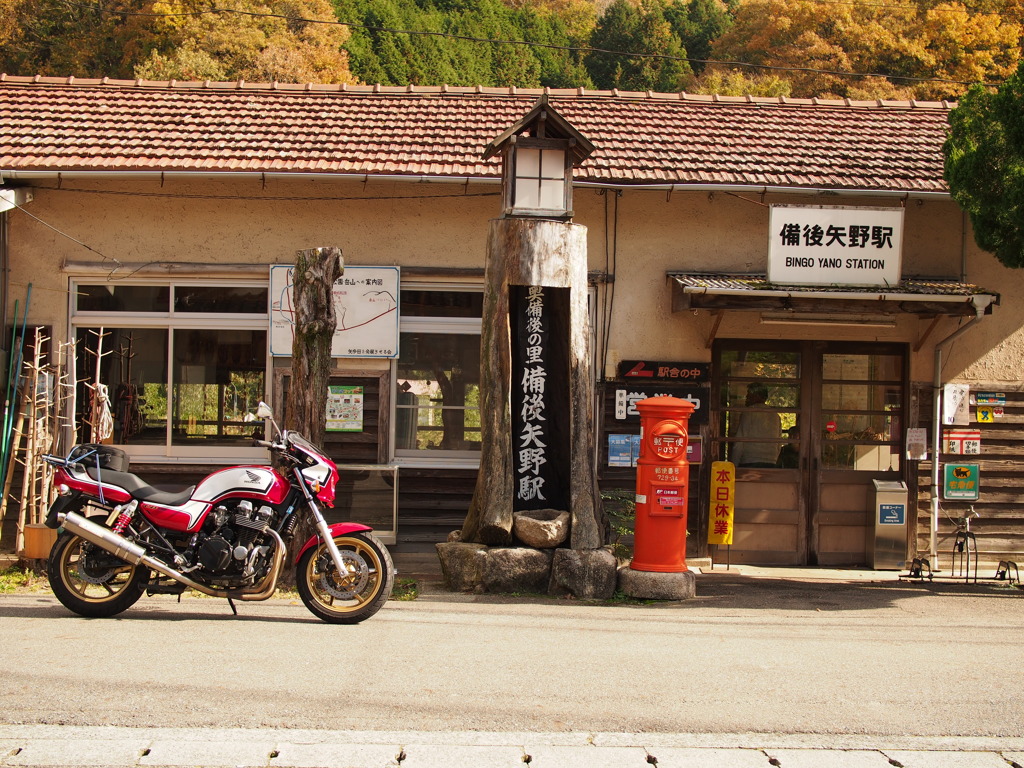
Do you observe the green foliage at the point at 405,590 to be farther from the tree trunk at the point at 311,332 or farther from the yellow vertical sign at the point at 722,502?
the yellow vertical sign at the point at 722,502

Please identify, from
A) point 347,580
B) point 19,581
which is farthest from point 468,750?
point 19,581

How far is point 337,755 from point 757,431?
7763mm

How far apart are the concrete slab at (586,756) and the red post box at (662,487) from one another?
388 cm

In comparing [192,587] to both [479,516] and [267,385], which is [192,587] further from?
[267,385]

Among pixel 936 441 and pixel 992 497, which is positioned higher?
pixel 936 441

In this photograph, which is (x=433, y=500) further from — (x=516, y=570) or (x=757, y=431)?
(x=757, y=431)

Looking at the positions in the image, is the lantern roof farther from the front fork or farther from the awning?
the front fork

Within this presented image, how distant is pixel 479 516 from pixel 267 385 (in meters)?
3.43

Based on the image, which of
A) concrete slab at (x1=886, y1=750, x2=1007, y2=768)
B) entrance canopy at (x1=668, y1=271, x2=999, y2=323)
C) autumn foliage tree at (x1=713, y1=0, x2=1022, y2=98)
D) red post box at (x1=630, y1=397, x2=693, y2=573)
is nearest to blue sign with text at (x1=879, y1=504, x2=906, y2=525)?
entrance canopy at (x1=668, y1=271, x2=999, y2=323)

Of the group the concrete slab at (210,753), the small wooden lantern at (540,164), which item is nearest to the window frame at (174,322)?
the small wooden lantern at (540,164)

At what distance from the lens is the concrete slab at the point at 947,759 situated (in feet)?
14.7

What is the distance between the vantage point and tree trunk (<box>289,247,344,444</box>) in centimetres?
820

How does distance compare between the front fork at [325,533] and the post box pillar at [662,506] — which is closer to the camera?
the front fork at [325,533]

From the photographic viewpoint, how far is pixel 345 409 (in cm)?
1080
